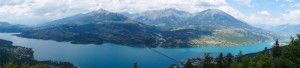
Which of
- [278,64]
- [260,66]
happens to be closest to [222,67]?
[278,64]

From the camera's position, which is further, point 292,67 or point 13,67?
point 13,67

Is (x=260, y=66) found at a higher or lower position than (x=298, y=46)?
lower

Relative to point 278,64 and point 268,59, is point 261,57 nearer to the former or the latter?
point 268,59

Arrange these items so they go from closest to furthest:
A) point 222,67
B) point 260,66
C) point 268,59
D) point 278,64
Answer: point 260,66
point 268,59
point 278,64
point 222,67

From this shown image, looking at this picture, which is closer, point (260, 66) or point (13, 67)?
point (260, 66)

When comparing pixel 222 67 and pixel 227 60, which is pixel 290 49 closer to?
pixel 222 67

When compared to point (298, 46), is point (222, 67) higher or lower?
lower

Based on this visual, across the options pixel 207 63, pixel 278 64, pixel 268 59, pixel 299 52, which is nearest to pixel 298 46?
pixel 299 52

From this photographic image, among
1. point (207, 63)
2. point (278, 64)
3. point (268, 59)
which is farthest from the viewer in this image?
point (207, 63)

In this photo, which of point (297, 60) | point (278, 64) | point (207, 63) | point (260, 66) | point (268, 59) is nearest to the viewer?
point (297, 60)
